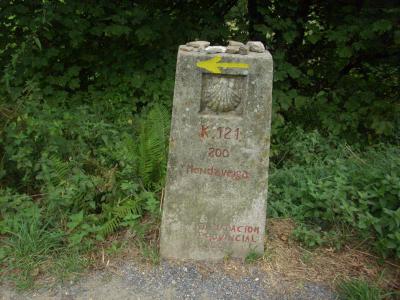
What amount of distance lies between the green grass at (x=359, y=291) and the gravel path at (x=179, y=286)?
→ 0.09m

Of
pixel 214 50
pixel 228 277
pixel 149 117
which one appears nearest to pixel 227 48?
pixel 214 50

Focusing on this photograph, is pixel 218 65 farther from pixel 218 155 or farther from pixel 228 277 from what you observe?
pixel 228 277

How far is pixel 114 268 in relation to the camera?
2.94 metres

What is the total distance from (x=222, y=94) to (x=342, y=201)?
1222 mm

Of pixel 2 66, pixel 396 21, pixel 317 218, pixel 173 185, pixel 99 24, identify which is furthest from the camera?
pixel 2 66

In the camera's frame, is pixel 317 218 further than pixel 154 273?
Yes

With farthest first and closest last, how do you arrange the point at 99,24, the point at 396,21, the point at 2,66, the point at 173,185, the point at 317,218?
the point at 2,66 → the point at 99,24 → the point at 396,21 → the point at 317,218 → the point at 173,185

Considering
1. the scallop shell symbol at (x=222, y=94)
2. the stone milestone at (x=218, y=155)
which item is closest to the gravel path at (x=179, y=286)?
the stone milestone at (x=218, y=155)

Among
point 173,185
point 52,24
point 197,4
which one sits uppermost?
point 197,4

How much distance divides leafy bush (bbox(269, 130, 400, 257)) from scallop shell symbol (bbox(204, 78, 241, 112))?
1088 mm

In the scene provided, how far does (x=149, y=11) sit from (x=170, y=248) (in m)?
3.47

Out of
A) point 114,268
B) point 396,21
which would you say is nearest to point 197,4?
point 396,21

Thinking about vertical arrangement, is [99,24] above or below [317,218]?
above

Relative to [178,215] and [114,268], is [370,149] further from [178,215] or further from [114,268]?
[114,268]
